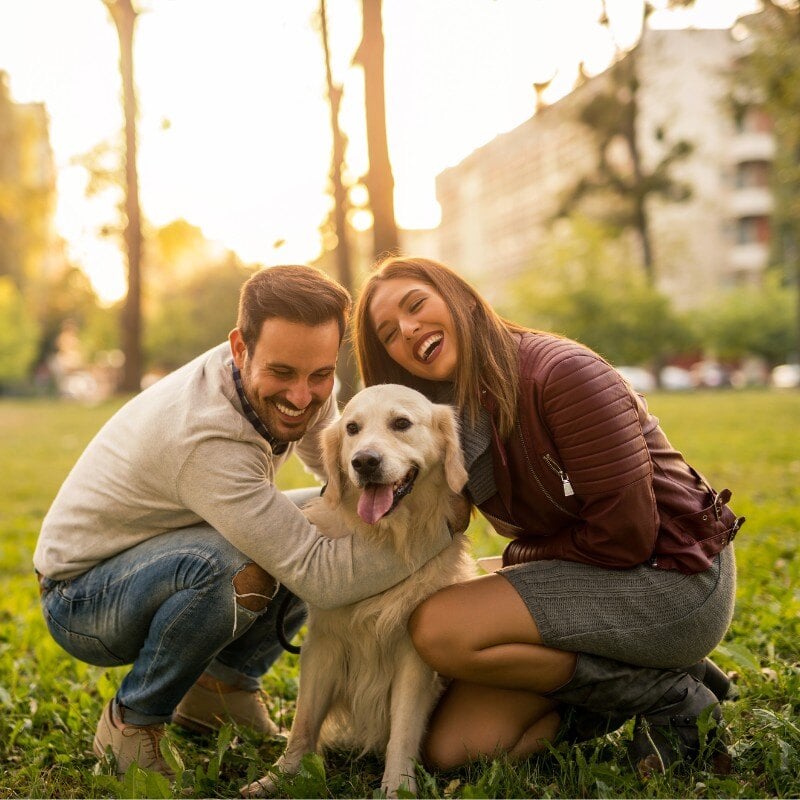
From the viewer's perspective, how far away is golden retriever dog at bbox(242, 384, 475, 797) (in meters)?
3.03

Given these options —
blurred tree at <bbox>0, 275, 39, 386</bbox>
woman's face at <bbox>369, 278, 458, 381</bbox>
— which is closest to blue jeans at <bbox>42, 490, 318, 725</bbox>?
woman's face at <bbox>369, 278, 458, 381</bbox>

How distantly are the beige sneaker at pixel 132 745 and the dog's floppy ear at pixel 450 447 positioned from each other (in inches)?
54.2

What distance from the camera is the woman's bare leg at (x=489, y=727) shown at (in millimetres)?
2965

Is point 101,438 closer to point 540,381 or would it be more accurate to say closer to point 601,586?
point 540,381

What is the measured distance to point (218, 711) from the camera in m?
3.46

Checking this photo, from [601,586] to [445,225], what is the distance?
97.3 metres

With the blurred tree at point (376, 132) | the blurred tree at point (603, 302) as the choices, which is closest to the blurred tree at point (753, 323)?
the blurred tree at point (603, 302)

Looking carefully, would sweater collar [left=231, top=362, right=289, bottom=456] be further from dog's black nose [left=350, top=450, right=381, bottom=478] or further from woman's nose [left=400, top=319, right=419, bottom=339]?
woman's nose [left=400, top=319, right=419, bottom=339]

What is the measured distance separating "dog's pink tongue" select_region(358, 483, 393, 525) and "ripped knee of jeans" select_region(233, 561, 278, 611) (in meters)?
0.41

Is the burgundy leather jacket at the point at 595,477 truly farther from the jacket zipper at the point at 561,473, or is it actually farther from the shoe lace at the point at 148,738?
the shoe lace at the point at 148,738

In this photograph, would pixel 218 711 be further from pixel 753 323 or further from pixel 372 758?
pixel 753 323

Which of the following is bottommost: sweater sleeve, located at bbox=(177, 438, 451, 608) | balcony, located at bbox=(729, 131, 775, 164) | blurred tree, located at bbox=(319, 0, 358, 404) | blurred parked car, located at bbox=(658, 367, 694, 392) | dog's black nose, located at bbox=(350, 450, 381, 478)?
blurred parked car, located at bbox=(658, 367, 694, 392)

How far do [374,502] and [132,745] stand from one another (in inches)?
46.8

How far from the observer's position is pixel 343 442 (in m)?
3.27
